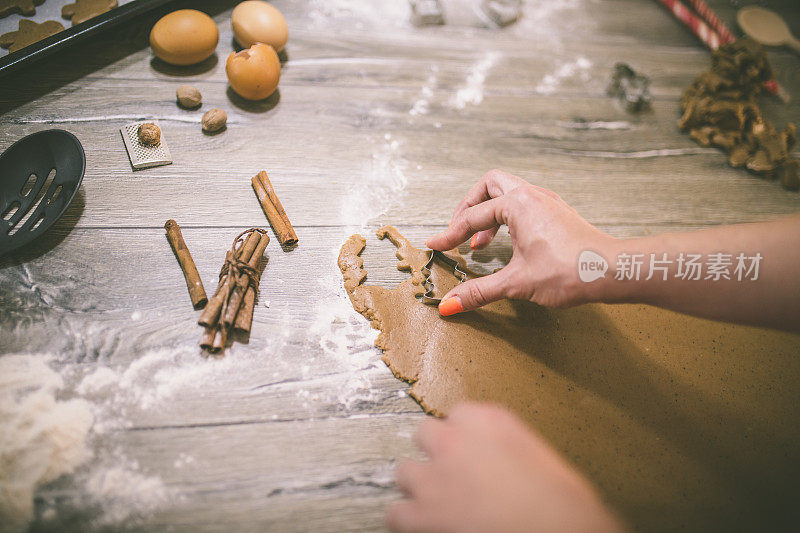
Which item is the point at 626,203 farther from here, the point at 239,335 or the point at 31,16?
the point at 31,16

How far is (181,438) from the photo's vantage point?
0.99m

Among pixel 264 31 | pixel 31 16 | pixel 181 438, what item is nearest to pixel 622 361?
pixel 181 438

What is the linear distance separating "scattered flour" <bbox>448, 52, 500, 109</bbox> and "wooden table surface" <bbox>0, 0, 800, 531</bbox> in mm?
10

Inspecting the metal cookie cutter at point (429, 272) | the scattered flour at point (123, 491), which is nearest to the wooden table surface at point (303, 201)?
the scattered flour at point (123, 491)

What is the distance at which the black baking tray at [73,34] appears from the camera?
1.32 meters

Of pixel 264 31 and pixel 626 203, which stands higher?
pixel 264 31

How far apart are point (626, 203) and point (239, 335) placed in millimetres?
1425

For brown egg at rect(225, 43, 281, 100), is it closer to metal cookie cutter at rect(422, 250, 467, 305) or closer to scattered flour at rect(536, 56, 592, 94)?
metal cookie cutter at rect(422, 250, 467, 305)

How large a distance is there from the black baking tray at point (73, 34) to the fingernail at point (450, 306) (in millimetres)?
1517

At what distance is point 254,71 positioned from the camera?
1.43 metres

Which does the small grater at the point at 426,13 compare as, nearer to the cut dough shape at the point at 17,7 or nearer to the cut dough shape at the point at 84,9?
the cut dough shape at the point at 84,9

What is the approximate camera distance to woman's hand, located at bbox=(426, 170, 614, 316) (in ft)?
3.22

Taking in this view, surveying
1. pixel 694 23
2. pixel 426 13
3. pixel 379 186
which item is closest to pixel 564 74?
pixel 426 13

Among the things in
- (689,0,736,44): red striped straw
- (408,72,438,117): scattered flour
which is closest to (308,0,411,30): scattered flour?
(408,72,438,117): scattered flour
